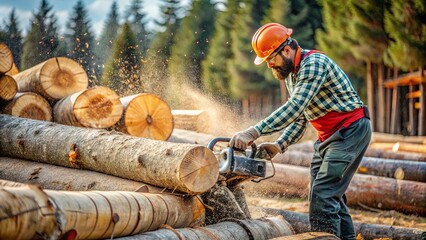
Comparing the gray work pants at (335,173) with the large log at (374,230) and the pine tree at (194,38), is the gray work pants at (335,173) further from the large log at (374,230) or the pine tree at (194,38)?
the pine tree at (194,38)

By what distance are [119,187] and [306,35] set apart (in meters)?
21.7

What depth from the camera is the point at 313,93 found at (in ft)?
13.8

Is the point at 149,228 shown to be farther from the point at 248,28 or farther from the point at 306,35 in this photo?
the point at 248,28

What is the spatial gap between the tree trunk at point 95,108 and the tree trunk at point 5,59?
0.98m

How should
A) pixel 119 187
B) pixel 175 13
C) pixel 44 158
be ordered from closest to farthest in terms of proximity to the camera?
pixel 119 187
pixel 44 158
pixel 175 13

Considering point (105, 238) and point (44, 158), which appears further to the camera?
point (44, 158)

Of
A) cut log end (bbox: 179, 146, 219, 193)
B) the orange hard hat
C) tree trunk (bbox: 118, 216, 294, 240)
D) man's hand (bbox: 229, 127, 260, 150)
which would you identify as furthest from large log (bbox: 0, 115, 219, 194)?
the orange hard hat

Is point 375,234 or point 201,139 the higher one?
point 201,139

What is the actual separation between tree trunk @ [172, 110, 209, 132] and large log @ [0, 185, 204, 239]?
6.69 m

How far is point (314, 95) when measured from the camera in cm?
422

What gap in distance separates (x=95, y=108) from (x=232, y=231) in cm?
326

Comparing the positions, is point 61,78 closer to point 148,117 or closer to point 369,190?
point 148,117

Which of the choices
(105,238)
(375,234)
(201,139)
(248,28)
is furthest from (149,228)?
(248,28)

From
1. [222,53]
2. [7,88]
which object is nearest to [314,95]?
[7,88]
